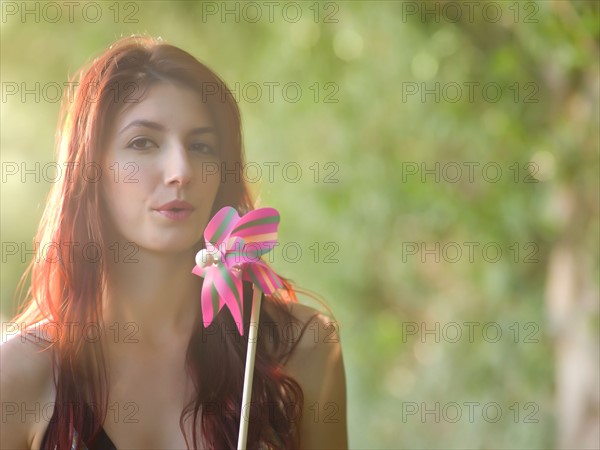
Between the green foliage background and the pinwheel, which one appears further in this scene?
the green foliage background

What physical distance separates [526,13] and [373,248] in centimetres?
127

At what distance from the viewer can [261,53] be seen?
358 cm

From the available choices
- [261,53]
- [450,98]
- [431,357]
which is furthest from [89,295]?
[431,357]

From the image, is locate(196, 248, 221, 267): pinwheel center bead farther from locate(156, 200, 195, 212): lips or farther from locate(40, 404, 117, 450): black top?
locate(40, 404, 117, 450): black top

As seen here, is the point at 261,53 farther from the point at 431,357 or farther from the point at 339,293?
the point at 431,357

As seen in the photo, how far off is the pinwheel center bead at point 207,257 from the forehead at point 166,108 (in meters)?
0.18

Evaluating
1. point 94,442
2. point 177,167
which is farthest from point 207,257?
point 94,442

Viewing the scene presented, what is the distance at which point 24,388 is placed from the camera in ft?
3.96

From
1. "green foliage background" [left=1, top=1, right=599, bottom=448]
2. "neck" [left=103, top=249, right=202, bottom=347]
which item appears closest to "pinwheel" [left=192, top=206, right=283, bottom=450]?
"neck" [left=103, top=249, right=202, bottom=347]

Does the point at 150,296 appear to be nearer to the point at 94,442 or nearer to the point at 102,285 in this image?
the point at 102,285

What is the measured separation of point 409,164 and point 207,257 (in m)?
2.21

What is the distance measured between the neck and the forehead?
0.58ft

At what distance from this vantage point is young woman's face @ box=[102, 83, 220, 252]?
48.1 inches

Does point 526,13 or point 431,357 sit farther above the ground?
point 526,13
